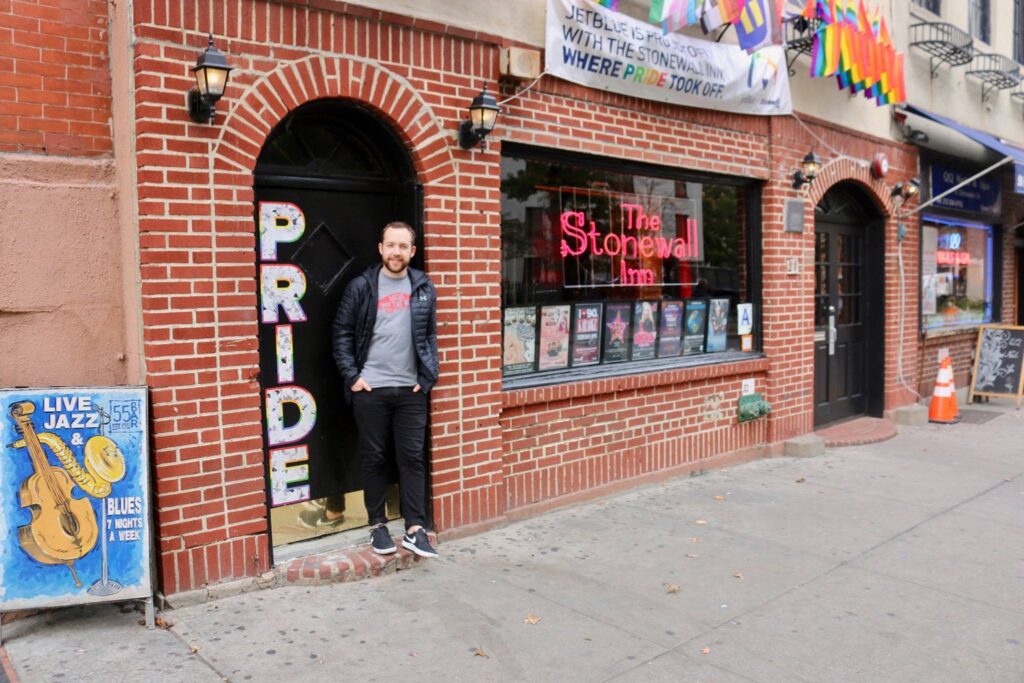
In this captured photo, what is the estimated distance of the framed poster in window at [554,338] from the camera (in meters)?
6.43

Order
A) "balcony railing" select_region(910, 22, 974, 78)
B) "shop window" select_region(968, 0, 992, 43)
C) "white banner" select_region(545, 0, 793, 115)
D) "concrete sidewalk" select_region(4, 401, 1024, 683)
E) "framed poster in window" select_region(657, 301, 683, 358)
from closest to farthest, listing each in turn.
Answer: "concrete sidewalk" select_region(4, 401, 1024, 683), "white banner" select_region(545, 0, 793, 115), "framed poster in window" select_region(657, 301, 683, 358), "balcony railing" select_region(910, 22, 974, 78), "shop window" select_region(968, 0, 992, 43)

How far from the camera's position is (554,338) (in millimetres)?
6512

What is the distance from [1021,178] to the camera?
10.4 meters

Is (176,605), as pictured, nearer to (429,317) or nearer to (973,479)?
(429,317)

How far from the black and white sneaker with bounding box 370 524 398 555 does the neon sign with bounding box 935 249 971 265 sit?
9.49m

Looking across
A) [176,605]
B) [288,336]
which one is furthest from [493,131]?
[176,605]

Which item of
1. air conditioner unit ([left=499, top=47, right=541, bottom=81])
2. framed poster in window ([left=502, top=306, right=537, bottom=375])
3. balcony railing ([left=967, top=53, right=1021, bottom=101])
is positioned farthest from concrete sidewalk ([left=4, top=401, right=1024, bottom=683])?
balcony railing ([left=967, top=53, right=1021, bottom=101])

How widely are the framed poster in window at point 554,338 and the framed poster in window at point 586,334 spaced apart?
10 centimetres

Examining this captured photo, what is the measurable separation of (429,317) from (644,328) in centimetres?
Answer: 279

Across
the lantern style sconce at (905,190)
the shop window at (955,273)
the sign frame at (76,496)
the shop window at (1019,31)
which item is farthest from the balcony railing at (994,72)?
the sign frame at (76,496)

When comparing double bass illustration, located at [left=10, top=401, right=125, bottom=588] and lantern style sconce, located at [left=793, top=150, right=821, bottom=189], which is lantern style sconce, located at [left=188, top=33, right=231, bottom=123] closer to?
double bass illustration, located at [left=10, top=401, right=125, bottom=588]

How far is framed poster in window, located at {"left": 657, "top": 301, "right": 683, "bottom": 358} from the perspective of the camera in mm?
7453

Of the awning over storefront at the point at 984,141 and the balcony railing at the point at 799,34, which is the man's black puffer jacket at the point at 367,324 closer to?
the balcony railing at the point at 799,34

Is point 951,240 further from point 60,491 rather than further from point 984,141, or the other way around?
point 60,491
